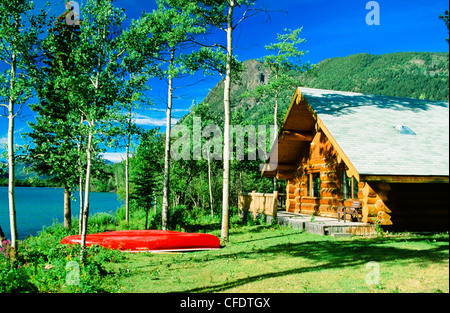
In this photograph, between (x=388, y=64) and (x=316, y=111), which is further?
(x=388, y=64)

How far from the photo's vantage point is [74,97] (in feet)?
31.8

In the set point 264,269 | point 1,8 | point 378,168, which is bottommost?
point 264,269

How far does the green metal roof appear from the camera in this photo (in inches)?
410

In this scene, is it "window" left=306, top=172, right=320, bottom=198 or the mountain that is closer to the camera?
"window" left=306, top=172, right=320, bottom=198

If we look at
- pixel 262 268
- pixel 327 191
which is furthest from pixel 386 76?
pixel 262 268

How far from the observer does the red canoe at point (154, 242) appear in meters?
12.4

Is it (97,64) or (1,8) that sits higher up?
(1,8)

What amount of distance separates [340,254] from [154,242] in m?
7.12

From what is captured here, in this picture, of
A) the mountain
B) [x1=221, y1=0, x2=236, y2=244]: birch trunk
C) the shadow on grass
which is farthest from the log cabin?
the mountain

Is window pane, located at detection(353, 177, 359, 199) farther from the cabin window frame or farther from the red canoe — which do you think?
the red canoe
